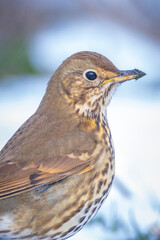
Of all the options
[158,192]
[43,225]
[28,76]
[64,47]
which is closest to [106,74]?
[43,225]

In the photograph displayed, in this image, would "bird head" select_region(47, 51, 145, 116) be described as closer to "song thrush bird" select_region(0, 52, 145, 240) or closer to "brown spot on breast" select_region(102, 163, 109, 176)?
"song thrush bird" select_region(0, 52, 145, 240)

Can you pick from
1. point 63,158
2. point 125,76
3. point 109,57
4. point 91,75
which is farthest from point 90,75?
point 109,57

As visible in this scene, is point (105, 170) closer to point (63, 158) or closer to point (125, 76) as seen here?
point (63, 158)

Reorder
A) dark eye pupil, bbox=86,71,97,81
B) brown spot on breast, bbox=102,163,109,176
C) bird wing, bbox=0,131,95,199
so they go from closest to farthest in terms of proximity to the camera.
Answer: bird wing, bbox=0,131,95,199, brown spot on breast, bbox=102,163,109,176, dark eye pupil, bbox=86,71,97,81

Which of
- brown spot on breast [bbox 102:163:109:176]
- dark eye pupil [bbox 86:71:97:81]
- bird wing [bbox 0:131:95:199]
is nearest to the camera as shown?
bird wing [bbox 0:131:95:199]

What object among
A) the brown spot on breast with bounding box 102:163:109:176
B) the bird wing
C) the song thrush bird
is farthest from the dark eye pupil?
the brown spot on breast with bounding box 102:163:109:176

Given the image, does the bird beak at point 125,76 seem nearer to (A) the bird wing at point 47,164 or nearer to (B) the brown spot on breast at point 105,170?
(A) the bird wing at point 47,164

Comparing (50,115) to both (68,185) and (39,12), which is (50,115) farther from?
(39,12)

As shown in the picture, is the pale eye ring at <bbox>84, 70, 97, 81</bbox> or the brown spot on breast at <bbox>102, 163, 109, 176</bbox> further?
the pale eye ring at <bbox>84, 70, 97, 81</bbox>
